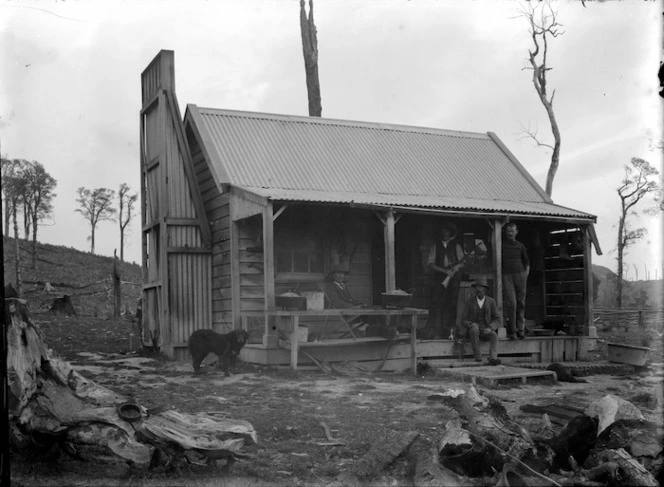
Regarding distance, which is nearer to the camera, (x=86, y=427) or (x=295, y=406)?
(x=86, y=427)

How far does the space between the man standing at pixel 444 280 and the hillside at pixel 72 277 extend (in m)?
17.1

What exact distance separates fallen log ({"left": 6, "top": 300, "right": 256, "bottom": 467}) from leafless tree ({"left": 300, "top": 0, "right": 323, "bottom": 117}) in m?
19.5

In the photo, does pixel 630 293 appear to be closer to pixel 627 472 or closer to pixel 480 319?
pixel 480 319

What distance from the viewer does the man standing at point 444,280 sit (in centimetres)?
1538

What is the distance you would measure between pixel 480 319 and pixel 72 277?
3195cm

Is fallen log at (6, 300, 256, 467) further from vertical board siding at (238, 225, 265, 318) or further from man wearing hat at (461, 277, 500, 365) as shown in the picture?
man wearing hat at (461, 277, 500, 365)

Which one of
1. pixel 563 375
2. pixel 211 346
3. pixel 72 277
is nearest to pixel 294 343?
pixel 211 346

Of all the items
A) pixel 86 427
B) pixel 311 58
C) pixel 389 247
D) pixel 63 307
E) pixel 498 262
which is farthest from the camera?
pixel 63 307

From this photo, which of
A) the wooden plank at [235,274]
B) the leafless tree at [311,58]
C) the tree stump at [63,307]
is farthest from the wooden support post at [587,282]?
the tree stump at [63,307]

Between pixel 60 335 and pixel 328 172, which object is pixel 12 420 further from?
pixel 60 335

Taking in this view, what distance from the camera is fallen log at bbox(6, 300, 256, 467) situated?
219 inches

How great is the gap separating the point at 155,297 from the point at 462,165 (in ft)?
27.3

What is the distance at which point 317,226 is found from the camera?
50.5 ft

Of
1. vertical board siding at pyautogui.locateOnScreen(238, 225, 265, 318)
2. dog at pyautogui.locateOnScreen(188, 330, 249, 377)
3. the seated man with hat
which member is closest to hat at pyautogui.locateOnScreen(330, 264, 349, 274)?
the seated man with hat
